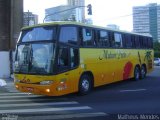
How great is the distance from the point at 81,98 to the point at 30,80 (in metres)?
2.26

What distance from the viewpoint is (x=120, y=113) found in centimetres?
1069

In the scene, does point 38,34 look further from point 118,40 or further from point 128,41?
point 128,41

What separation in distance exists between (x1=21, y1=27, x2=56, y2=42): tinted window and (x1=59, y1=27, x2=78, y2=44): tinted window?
0.38 m

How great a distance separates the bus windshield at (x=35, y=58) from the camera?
1343cm

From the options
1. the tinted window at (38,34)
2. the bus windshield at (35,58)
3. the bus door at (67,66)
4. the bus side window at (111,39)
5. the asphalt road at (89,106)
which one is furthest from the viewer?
the bus side window at (111,39)

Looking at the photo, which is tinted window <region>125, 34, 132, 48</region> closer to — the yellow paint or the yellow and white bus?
the yellow paint

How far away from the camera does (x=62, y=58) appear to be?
543 inches

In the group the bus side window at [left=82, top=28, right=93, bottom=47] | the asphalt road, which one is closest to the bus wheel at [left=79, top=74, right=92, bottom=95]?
the asphalt road

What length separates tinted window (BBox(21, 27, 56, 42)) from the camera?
13.9 m

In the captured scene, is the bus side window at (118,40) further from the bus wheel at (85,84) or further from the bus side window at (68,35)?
the bus side window at (68,35)

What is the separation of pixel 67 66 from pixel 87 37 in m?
2.30

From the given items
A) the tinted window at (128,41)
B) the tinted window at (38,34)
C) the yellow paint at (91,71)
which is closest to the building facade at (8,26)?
the tinted window at (128,41)

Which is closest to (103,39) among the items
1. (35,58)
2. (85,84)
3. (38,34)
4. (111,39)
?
(111,39)

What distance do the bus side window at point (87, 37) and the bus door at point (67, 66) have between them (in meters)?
0.98
